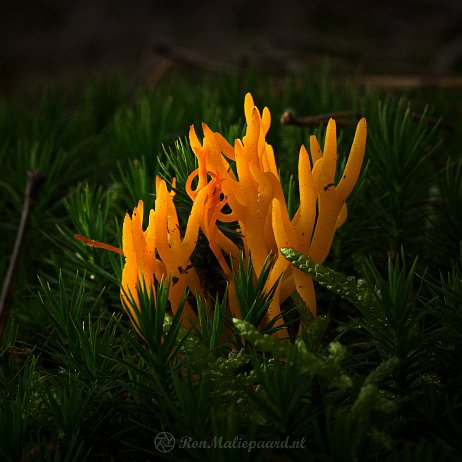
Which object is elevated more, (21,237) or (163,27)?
(21,237)

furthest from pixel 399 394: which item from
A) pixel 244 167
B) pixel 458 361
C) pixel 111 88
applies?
pixel 111 88

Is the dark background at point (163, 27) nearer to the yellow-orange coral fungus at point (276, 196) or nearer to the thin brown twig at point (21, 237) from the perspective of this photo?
the yellow-orange coral fungus at point (276, 196)

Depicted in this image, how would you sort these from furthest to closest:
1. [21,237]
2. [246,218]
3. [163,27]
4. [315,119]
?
1. [163,27]
2. [315,119]
3. [246,218]
4. [21,237]

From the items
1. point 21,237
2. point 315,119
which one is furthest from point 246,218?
point 315,119

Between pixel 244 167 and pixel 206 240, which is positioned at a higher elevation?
pixel 244 167

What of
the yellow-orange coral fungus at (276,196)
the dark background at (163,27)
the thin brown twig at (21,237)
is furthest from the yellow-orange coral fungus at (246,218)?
the dark background at (163,27)

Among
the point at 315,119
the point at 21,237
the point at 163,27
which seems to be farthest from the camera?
the point at 163,27

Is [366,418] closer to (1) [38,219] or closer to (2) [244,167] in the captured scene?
(2) [244,167]

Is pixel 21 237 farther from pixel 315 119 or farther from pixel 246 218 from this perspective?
pixel 315 119
